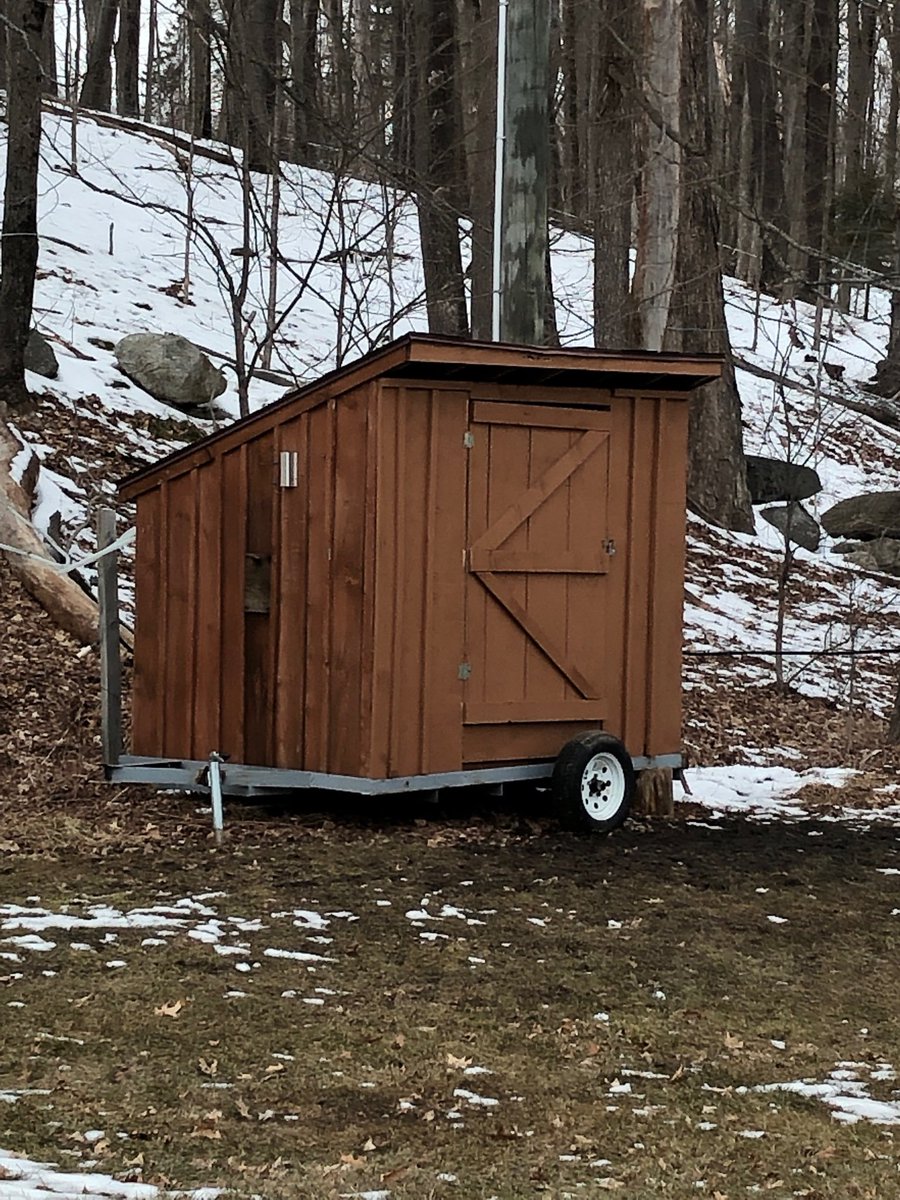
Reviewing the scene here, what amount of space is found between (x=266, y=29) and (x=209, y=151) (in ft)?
9.78

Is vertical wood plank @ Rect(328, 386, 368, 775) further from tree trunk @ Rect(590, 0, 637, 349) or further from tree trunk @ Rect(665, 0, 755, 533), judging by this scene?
tree trunk @ Rect(665, 0, 755, 533)

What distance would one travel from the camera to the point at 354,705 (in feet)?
25.8

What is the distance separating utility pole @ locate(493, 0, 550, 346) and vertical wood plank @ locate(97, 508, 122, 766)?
7.69 feet

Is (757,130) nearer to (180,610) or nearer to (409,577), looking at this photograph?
(180,610)

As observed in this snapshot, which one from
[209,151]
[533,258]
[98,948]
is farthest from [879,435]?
[98,948]

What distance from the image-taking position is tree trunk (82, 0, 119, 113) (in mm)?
26917

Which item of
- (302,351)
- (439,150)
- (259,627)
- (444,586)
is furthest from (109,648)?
(302,351)

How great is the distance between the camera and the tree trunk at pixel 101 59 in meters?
26.9

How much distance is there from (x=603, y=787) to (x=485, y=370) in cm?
222

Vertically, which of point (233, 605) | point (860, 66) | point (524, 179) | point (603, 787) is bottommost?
point (603, 787)

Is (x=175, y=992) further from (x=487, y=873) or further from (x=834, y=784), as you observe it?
(x=834, y=784)

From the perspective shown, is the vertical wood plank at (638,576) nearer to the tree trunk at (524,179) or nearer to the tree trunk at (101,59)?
the tree trunk at (524,179)

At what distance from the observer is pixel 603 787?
8359 millimetres

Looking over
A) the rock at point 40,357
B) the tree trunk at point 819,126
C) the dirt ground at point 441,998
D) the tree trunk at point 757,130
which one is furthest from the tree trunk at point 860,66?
the dirt ground at point 441,998
